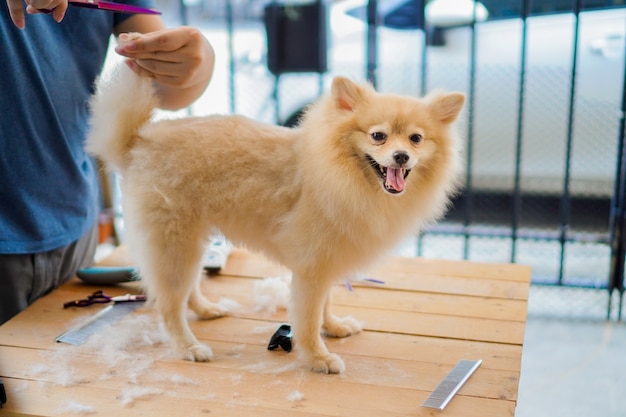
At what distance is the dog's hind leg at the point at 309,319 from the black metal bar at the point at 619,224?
2.02m

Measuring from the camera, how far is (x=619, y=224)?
125 inches

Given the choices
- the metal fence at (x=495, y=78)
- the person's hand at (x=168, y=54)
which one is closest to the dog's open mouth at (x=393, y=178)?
the person's hand at (x=168, y=54)

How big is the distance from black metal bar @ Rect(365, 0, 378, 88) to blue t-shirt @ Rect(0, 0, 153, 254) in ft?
4.38

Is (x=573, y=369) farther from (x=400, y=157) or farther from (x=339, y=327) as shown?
(x=400, y=157)

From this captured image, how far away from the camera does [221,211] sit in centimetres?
168

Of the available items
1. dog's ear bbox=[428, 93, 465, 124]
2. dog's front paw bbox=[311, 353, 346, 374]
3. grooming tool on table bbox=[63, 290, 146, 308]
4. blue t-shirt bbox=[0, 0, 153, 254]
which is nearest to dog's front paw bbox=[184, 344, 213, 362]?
dog's front paw bbox=[311, 353, 346, 374]

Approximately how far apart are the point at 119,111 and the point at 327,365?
84cm

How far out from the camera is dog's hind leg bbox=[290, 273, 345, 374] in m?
1.62

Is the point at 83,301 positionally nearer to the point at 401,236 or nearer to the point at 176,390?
the point at 176,390

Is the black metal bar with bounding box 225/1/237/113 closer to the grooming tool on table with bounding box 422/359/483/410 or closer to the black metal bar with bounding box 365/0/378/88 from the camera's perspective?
the black metal bar with bounding box 365/0/378/88

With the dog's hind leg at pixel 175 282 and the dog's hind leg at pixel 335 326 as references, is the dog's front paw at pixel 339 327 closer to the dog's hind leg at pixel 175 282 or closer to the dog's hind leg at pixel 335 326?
the dog's hind leg at pixel 335 326

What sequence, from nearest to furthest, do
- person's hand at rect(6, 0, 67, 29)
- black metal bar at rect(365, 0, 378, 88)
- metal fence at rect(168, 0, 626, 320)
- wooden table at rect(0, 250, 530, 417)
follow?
person's hand at rect(6, 0, 67, 29) < wooden table at rect(0, 250, 530, 417) < black metal bar at rect(365, 0, 378, 88) < metal fence at rect(168, 0, 626, 320)

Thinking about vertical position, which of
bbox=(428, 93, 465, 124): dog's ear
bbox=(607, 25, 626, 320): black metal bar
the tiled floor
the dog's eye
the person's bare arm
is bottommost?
the tiled floor

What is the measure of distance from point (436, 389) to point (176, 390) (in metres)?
0.60
